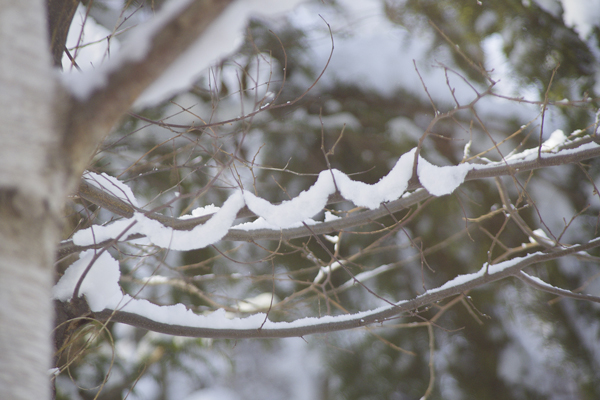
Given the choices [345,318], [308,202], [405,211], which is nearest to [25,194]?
[308,202]

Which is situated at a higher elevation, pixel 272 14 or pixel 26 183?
pixel 272 14

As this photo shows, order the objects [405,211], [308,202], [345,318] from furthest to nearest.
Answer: [405,211]
[345,318]
[308,202]

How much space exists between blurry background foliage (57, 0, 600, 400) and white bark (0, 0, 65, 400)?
1915mm

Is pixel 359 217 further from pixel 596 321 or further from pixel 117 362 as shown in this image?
pixel 596 321

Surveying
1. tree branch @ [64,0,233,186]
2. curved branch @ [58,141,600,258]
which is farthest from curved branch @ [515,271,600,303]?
tree branch @ [64,0,233,186]

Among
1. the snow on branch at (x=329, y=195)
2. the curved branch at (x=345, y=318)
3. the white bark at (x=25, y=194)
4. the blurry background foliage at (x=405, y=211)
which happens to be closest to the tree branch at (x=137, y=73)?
the white bark at (x=25, y=194)

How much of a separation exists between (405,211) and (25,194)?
2503 millimetres

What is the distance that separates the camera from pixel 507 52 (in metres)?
2.71

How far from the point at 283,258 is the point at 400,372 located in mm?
1459

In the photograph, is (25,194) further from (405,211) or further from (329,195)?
(405,211)

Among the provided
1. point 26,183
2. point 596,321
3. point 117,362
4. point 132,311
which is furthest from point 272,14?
point 596,321

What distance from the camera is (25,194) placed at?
51cm

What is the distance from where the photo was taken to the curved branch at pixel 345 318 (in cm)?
119

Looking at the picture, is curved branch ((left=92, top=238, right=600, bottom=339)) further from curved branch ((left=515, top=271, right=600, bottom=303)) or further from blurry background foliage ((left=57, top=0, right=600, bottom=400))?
blurry background foliage ((left=57, top=0, right=600, bottom=400))
